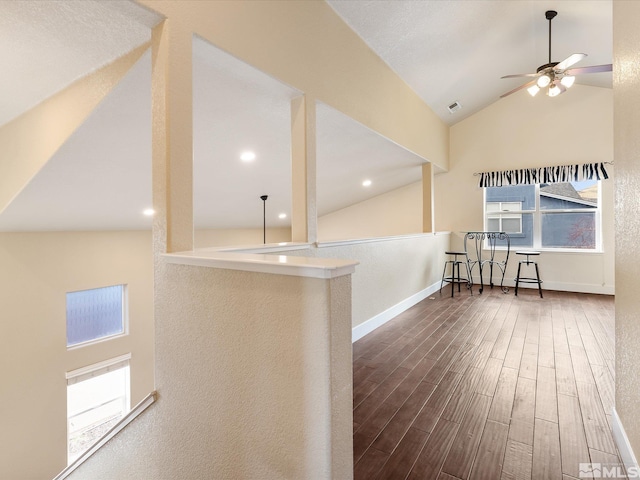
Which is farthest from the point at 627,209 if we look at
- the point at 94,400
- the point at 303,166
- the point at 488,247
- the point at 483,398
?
the point at 94,400

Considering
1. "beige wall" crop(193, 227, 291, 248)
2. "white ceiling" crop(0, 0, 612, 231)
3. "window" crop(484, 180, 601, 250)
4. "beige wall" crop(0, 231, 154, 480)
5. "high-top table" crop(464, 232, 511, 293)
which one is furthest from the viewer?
"beige wall" crop(193, 227, 291, 248)

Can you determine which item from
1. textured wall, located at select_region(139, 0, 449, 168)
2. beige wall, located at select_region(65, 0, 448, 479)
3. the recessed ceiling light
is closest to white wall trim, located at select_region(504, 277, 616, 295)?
textured wall, located at select_region(139, 0, 449, 168)

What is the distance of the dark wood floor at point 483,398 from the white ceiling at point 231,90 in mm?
2200

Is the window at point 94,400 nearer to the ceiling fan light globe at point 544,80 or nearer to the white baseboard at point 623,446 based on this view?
the white baseboard at point 623,446

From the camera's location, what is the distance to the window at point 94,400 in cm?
436

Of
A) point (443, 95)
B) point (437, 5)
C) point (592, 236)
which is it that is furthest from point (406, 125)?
point (592, 236)

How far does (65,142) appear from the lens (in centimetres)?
216

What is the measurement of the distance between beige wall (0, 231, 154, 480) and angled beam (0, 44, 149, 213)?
5.25ft

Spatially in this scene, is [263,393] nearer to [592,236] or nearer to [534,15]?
[534,15]

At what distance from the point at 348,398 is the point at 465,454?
91cm

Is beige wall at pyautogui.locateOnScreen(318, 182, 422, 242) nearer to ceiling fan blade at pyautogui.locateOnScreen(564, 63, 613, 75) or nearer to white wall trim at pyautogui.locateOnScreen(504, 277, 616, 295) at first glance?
white wall trim at pyautogui.locateOnScreen(504, 277, 616, 295)

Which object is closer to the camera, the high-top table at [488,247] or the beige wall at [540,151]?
the beige wall at [540,151]

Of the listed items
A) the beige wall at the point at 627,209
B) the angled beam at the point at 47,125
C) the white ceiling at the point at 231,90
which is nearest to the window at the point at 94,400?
the white ceiling at the point at 231,90

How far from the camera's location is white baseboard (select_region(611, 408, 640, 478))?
131 centimetres
